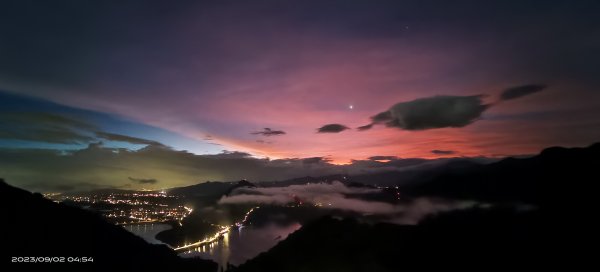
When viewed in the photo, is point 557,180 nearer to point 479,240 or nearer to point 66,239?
point 479,240

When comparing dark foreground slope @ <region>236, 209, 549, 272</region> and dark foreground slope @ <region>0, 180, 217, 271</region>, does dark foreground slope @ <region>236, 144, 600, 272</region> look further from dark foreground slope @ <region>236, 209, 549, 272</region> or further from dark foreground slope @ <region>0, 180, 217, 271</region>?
dark foreground slope @ <region>0, 180, 217, 271</region>

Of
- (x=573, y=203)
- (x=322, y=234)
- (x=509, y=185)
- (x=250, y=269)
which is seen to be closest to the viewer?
(x=250, y=269)

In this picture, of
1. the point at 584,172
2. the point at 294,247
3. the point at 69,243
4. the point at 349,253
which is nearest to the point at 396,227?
the point at 349,253

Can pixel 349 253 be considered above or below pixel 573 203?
below

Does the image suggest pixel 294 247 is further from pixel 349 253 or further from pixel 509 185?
pixel 509 185

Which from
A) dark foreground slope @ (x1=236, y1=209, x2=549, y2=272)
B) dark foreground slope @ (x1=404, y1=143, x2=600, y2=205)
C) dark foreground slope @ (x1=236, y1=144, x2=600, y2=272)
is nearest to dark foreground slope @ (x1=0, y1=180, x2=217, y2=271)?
dark foreground slope @ (x1=236, y1=209, x2=549, y2=272)

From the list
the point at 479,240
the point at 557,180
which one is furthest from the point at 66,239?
the point at 557,180

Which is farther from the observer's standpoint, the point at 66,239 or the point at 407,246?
the point at 407,246

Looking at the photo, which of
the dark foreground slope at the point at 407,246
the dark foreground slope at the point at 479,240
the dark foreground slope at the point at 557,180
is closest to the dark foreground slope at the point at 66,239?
the dark foreground slope at the point at 407,246
